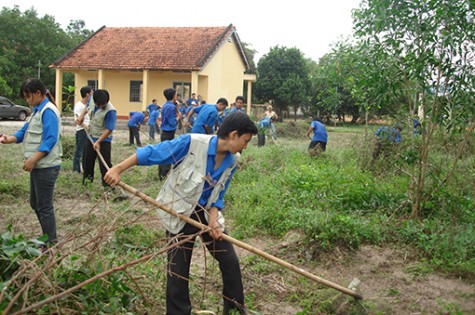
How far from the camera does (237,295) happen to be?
350 cm

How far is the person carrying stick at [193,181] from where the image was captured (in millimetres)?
3199

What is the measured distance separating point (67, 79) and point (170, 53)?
13.9 metres

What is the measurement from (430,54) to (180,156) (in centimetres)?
363

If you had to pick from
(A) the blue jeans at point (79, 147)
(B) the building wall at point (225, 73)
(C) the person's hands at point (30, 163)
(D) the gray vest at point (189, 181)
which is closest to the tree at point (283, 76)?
(B) the building wall at point (225, 73)

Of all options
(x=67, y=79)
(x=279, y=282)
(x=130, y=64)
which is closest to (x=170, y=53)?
(x=130, y=64)

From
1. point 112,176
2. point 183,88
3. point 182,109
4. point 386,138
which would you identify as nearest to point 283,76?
point 183,88

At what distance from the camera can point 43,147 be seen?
14.0 feet

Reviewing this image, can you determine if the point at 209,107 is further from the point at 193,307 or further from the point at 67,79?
the point at 67,79

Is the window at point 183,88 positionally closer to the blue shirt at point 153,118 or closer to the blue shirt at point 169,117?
the blue shirt at point 153,118

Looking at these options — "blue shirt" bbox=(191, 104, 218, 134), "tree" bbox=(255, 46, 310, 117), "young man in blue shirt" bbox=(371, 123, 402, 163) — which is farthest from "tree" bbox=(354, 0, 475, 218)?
"tree" bbox=(255, 46, 310, 117)

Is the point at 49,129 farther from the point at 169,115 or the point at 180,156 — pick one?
the point at 169,115

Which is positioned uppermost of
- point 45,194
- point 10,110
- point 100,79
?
point 100,79

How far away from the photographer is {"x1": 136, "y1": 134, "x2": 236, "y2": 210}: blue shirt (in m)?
3.16

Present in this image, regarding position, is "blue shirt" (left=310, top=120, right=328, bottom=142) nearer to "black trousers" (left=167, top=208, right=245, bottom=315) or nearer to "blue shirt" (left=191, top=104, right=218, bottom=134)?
"blue shirt" (left=191, top=104, right=218, bottom=134)
